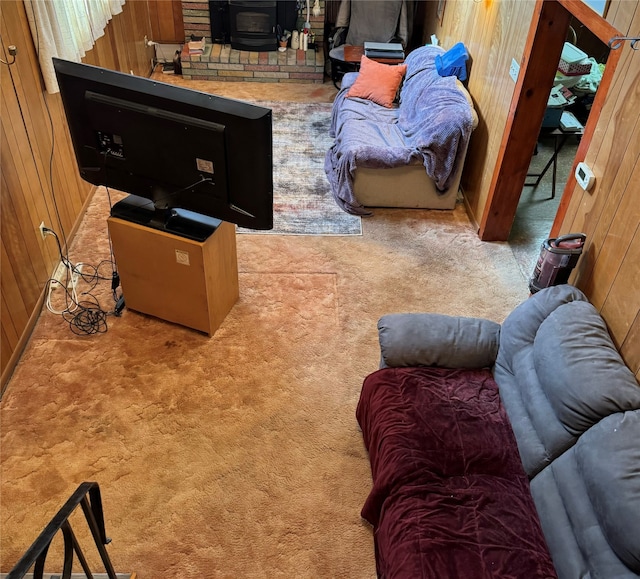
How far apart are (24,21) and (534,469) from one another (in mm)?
3251

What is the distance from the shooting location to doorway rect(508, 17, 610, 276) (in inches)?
163

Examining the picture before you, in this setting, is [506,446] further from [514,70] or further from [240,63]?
[240,63]

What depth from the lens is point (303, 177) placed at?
4.70 m

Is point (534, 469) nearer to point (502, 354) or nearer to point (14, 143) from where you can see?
point (502, 354)

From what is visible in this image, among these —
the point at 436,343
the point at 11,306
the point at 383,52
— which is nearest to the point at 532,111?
the point at 436,343

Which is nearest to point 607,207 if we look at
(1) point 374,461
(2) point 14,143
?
(1) point 374,461

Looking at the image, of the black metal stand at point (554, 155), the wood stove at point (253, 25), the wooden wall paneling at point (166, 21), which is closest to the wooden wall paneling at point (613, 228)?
the black metal stand at point (554, 155)

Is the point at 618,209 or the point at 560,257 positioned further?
the point at 560,257

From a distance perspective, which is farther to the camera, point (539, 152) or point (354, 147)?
point (539, 152)

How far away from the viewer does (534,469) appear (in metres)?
2.19

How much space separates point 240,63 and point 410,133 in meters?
2.66

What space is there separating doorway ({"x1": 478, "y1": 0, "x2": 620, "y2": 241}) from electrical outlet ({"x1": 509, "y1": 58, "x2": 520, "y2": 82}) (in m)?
0.09

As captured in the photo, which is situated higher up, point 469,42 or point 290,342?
point 469,42

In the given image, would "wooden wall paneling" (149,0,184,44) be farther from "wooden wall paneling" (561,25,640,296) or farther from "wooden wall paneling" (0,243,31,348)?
"wooden wall paneling" (561,25,640,296)
